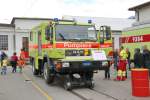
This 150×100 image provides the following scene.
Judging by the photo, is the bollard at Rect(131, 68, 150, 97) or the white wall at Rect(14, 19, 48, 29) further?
the white wall at Rect(14, 19, 48, 29)

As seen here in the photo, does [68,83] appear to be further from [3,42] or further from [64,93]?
[3,42]

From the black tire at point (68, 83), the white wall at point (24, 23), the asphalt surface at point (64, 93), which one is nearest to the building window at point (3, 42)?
the white wall at point (24, 23)

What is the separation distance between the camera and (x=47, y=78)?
18.3 meters

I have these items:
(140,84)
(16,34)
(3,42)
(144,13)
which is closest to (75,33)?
(140,84)

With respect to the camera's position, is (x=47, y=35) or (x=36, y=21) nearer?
(x=47, y=35)

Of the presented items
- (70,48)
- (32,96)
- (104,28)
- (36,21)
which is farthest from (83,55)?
(36,21)

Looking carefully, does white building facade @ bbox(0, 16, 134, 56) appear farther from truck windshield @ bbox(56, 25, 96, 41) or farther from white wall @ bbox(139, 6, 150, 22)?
truck windshield @ bbox(56, 25, 96, 41)

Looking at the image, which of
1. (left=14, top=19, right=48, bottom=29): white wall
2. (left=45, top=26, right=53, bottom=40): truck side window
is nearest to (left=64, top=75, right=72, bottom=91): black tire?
(left=45, top=26, right=53, bottom=40): truck side window

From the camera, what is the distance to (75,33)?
1719cm

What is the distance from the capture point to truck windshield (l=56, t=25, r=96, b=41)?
55.4 feet

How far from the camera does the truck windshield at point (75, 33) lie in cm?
1689

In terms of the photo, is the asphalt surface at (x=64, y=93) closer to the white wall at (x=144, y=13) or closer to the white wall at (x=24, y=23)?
the white wall at (x=144, y=13)

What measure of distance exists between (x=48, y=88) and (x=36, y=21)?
32221mm

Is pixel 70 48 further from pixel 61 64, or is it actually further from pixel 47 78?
pixel 47 78
